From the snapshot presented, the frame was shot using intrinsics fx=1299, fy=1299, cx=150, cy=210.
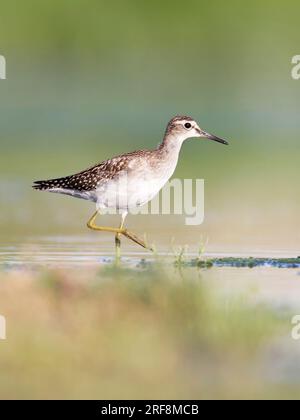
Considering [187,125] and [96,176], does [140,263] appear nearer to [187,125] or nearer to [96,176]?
[96,176]

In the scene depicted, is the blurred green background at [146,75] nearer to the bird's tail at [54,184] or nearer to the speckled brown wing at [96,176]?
the bird's tail at [54,184]

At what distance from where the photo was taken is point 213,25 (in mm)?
23969

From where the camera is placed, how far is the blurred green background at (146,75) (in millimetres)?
21125

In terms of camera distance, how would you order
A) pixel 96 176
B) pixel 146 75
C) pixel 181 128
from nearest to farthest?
pixel 96 176 → pixel 181 128 → pixel 146 75

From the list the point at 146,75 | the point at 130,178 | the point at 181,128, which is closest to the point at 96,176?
the point at 130,178

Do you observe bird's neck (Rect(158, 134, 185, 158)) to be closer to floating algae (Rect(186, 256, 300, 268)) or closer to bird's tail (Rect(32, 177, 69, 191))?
bird's tail (Rect(32, 177, 69, 191))

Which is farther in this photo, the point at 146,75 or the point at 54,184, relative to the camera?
the point at 146,75

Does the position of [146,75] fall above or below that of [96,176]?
above

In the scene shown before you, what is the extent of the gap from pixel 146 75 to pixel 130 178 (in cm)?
1221

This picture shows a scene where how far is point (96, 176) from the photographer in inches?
470

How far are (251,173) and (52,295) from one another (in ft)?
27.6

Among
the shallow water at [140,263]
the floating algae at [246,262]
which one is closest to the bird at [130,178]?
the shallow water at [140,263]

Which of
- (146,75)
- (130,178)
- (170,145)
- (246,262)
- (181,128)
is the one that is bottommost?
(246,262)
